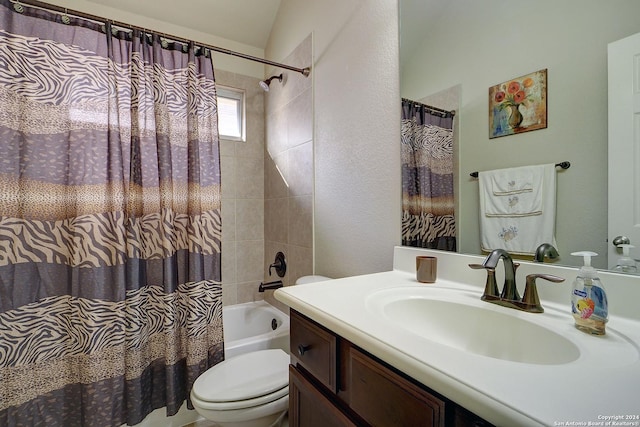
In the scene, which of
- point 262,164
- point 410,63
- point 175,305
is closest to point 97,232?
point 175,305

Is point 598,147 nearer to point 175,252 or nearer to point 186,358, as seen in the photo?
point 175,252

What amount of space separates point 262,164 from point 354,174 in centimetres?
128

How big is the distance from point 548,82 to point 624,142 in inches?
9.4

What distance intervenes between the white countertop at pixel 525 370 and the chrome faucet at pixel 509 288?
0.09 feet

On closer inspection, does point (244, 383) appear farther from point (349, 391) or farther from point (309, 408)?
point (349, 391)

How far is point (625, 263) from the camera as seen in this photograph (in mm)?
648

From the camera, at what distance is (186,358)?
60.7 inches

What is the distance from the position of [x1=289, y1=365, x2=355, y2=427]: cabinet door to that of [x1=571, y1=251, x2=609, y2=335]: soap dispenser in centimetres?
53

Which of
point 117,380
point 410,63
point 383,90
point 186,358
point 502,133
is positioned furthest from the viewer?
point 186,358

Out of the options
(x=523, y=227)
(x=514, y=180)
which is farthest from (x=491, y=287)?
(x=514, y=180)

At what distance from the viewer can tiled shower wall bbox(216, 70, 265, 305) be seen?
2.31 metres

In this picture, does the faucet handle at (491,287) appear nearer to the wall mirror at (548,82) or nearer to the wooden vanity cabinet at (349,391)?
the wall mirror at (548,82)

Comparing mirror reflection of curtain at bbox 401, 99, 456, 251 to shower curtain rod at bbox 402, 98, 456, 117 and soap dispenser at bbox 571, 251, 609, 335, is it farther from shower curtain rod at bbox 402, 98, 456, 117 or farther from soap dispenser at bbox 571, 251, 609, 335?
soap dispenser at bbox 571, 251, 609, 335

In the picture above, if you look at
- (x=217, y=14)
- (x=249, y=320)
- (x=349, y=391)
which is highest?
(x=217, y=14)
